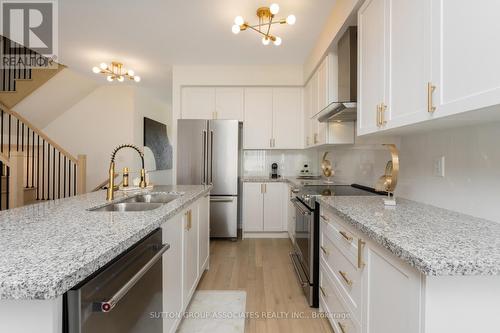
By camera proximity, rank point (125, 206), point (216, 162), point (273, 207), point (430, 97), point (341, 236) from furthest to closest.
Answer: point (273, 207)
point (216, 162)
point (125, 206)
point (341, 236)
point (430, 97)

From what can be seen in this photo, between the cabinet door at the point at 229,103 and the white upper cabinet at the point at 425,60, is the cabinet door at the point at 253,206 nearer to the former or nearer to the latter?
the cabinet door at the point at 229,103

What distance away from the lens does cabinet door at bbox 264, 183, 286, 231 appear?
4062 millimetres

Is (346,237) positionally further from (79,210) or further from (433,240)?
(79,210)

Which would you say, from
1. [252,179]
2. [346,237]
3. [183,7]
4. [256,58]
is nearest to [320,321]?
[346,237]

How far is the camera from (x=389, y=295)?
1024 millimetres

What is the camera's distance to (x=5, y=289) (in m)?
0.62

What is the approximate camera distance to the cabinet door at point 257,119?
4340 millimetres

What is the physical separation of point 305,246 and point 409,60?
1588mm

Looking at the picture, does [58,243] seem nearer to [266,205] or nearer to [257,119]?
[266,205]

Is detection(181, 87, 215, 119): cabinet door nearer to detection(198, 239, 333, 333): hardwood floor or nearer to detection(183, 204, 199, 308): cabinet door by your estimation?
detection(198, 239, 333, 333): hardwood floor

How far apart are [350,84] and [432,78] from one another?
3.89 feet

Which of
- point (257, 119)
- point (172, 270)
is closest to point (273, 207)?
point (257, 119)

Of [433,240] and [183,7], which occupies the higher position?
[183,7]

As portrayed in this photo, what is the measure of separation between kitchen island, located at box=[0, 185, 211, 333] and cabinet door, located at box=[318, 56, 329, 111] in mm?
2377
